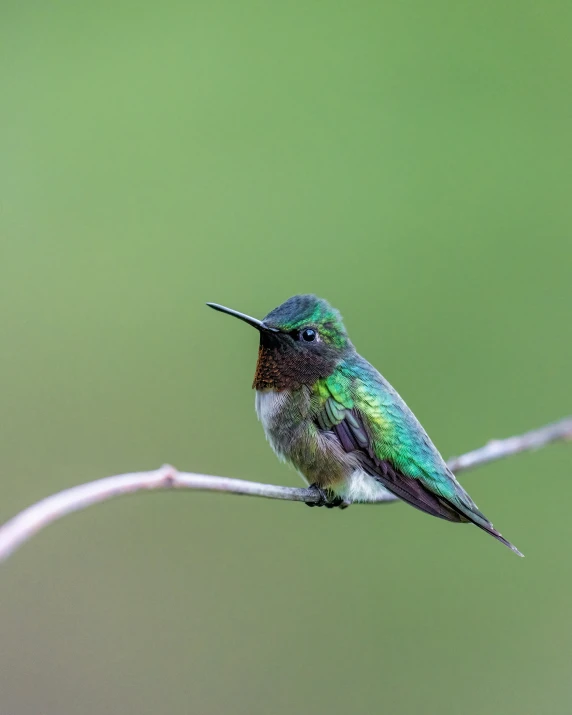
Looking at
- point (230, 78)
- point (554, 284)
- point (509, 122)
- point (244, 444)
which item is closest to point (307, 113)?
point (230, 78)

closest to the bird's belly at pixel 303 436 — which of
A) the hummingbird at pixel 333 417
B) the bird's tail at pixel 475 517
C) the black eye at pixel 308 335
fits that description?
the hummingbird at pixel 333 417

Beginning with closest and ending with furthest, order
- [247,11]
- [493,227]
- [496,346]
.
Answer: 1. [496,346]
2. [493,227]
3. [247,11]

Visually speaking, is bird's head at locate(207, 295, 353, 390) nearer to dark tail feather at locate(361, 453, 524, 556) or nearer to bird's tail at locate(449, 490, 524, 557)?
dark tail feather at locate(361, 453, 524, 556)

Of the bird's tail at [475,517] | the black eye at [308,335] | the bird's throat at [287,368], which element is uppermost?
the black eye at [308,335]

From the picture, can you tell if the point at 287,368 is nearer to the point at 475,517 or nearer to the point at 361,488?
the point at 361,488

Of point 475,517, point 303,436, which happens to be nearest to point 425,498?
point 475,517

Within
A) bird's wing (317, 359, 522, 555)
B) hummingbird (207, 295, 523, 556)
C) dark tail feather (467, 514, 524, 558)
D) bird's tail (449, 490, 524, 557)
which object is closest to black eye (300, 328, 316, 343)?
hummingbird (207, 295, 523, 556)

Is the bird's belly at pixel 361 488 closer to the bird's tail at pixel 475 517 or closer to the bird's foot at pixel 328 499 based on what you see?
the bird's foot at pixel 328 499

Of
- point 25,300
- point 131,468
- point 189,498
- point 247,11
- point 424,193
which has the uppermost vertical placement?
point 247,11

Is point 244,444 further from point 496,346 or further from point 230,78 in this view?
point 230,78
